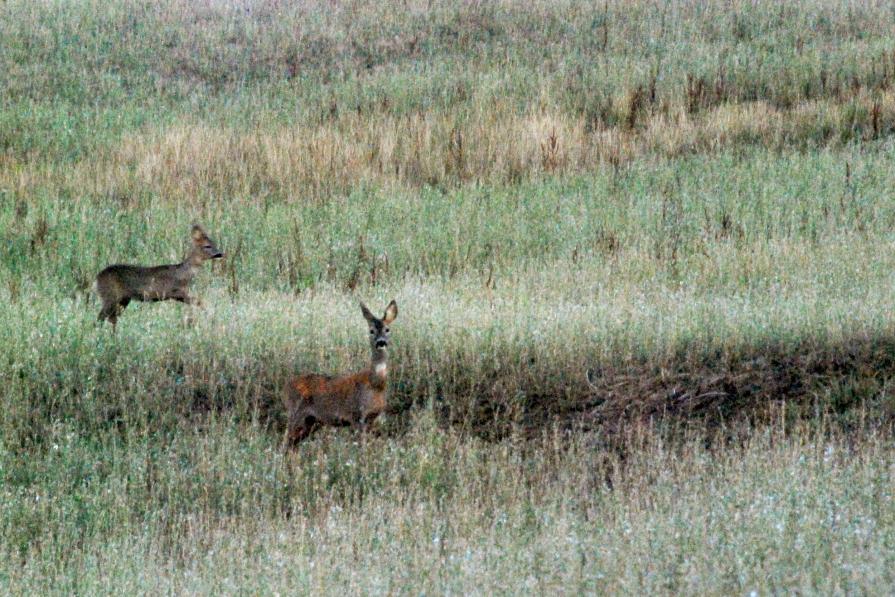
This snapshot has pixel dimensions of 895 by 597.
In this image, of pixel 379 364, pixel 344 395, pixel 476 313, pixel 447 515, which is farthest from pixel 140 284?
pixel 447 515

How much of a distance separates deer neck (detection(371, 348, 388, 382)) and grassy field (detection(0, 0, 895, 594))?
0.58 meters

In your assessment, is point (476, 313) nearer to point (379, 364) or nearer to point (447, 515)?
point (379, 364)

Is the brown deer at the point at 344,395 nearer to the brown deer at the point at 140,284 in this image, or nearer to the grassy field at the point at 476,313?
the grassy field at the point at 476,313

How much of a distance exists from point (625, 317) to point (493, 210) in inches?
223

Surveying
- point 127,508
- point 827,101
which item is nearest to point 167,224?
point 127,508

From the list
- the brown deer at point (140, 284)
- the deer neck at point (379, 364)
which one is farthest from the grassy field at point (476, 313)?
the deer neck at point (379, 364)

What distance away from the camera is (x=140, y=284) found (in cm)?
1229

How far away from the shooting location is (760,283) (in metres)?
13.3

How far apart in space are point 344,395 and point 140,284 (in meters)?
3.39

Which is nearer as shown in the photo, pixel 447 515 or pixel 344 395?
pixel 447 515

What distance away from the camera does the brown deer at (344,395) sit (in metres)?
9.52

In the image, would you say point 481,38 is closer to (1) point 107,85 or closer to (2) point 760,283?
(1) point 107,85

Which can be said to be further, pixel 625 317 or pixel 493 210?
pixel 493 210

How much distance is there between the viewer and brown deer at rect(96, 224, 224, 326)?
12273 mm
